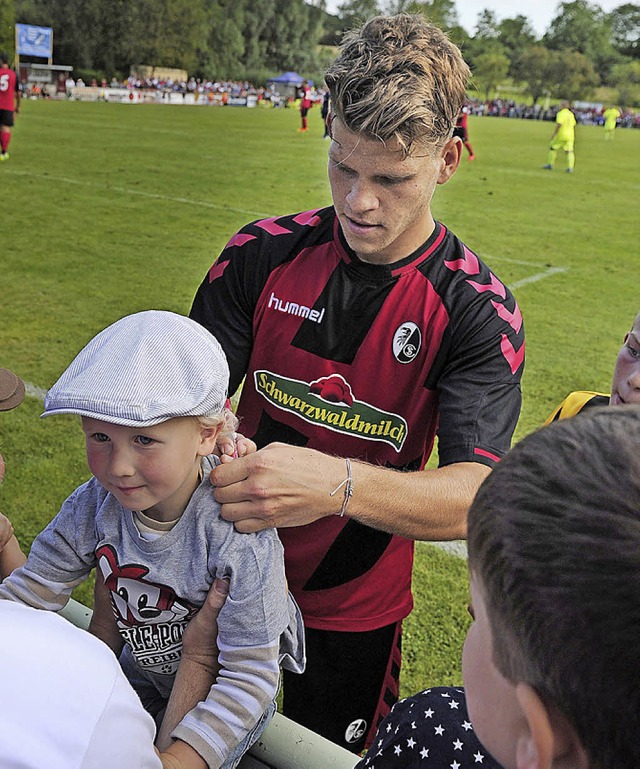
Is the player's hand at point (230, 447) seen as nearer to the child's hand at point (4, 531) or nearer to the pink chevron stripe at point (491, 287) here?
the child's hand at point (4, 531)

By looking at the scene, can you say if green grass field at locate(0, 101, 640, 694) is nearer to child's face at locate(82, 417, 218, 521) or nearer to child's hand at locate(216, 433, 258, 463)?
child's hand at locate(216, 433, 258, 463)

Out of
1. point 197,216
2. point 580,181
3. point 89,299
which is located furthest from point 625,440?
point 580,181

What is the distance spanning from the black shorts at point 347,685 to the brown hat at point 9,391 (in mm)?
1240

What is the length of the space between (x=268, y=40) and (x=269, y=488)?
9674 centimetres

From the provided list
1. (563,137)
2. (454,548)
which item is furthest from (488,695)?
(563,137)

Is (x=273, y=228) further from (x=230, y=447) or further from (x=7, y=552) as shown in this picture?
(x=7, y=552)

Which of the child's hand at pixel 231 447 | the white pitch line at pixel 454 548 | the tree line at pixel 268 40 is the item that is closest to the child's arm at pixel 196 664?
the child's hand at pixel 231 447

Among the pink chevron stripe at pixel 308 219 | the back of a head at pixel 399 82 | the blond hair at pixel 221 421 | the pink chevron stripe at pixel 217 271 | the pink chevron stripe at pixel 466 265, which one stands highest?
the back of a head at pixel 399 82

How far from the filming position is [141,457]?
1.71 m

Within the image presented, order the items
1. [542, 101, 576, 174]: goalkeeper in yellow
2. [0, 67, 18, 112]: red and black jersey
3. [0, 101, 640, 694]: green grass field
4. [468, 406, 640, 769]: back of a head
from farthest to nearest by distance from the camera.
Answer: [542, 101, 576, 174]: goalkeeper in yellow → [0, 67, 18, 112]: red and black jersey → [0, 101, 640, 694]: green grass field → [468, 406, 640, 769]: back of a head

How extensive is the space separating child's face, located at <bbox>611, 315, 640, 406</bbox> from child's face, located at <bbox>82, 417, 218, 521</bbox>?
138 cm

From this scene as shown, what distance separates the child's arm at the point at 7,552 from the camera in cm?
218

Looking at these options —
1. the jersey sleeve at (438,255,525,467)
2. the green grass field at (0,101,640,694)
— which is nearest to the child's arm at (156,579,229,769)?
the jersey sleeve at (438,255,525,467)

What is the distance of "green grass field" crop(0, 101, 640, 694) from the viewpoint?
4.77m
